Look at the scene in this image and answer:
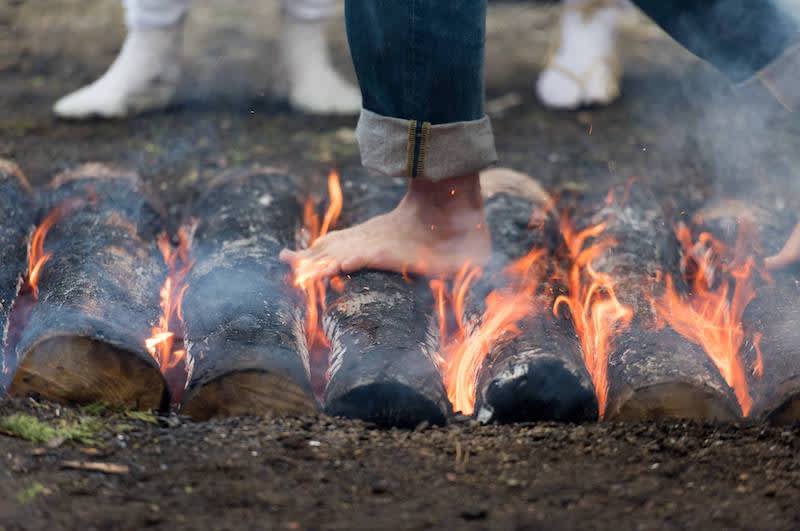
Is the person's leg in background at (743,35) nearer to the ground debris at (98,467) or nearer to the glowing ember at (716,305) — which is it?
the glowing ember at (716,305)

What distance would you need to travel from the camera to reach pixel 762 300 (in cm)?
274

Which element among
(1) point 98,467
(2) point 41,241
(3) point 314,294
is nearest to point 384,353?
(3) point 314,294

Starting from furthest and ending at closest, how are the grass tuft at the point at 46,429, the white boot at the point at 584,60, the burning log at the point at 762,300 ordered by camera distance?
the white boot at the point at 584,60 < the burning log at the point at 762,300 < the grass tuft at the point at 46,429

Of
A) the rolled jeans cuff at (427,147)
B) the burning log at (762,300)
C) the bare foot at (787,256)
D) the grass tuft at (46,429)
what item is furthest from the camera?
the bare foot at (787,256)

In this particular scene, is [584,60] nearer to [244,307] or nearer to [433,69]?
[433,69]

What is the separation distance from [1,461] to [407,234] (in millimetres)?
1256

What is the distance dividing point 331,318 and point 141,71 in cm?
242

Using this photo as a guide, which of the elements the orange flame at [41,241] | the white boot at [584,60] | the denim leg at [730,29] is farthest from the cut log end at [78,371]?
the white boot at [584,60]

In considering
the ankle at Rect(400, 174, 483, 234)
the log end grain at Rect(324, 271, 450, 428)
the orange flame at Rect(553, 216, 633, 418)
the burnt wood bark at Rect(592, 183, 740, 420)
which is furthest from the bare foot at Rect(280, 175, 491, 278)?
the burnt wood bark at Rect(592, 183, 740, 420)

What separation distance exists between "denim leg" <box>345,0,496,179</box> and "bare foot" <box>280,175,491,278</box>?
12cm

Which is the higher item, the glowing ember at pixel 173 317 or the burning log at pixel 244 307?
the burning log at pixel 244 307

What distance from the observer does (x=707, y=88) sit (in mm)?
4957

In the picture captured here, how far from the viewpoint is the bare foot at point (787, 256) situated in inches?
112

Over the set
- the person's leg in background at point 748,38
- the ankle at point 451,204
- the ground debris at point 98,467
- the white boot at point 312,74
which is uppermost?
the person's leg in background at point 748,38
